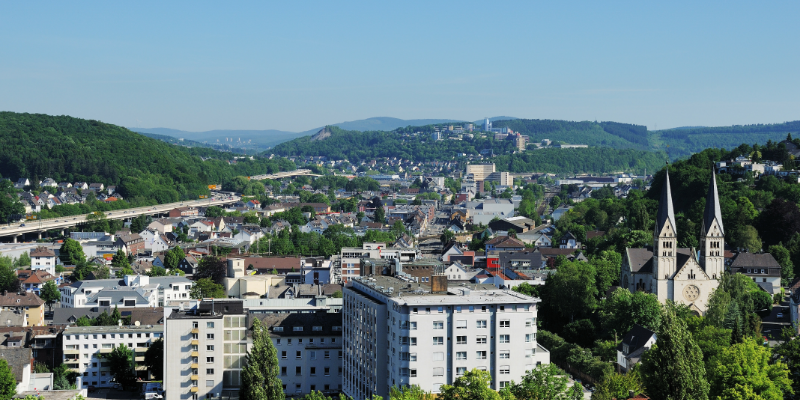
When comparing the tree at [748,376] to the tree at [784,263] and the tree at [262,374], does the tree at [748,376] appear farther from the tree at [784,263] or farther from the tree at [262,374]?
the tree at [784,263]

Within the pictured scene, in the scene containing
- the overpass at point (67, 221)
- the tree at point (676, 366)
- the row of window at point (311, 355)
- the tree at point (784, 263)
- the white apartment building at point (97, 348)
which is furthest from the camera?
the overpass at point (67, 221)

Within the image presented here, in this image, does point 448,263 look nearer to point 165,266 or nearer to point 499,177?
point 165,266

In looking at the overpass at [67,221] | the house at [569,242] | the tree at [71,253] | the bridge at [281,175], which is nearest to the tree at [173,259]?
the tree at [71,253]

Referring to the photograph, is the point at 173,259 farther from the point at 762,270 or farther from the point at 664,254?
the point at 762,270

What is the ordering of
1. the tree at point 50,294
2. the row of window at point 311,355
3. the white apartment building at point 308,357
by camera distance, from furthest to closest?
1. the tree at point 50,294
2. the row of window at point 311,355
3. the white apartment building at point 308,357

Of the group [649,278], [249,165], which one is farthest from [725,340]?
[249,165]

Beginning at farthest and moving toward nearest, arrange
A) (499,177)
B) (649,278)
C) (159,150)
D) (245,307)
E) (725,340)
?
(499,177)
(159,150)
(649,278)
(245,307)
(725,340)
